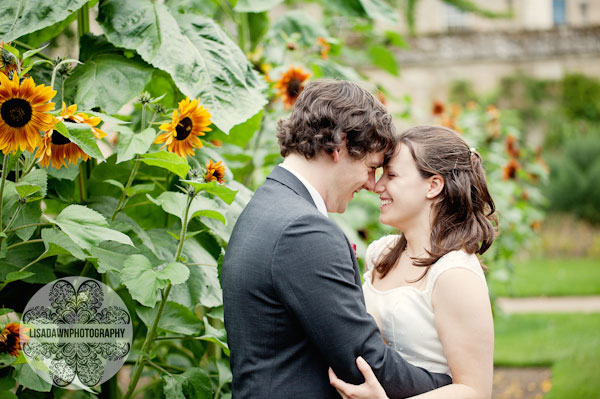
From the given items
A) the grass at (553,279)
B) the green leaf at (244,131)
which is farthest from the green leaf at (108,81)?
the grass at (553,279)

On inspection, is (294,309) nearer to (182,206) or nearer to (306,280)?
(306,280)

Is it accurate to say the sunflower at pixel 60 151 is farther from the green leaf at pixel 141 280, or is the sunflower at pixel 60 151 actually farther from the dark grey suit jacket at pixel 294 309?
the dark grey suit jacket at pixel 294 309

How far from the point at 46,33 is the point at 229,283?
1174 mm

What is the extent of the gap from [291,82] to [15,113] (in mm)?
1454

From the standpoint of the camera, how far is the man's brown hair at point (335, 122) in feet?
5.90

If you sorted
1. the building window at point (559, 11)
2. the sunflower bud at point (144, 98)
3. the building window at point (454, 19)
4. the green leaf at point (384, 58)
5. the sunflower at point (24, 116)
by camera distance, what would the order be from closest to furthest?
the sunflower at point (24, 116) < the sunflower bud at point (144, 98) < the green leaf at point (384, 58) < the building window at point (454, 19) < the building window at point (559, 11)

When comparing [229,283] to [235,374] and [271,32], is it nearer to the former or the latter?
[235,374]

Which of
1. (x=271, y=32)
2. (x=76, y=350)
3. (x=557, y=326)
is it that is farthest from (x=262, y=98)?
(x=557, y=326)

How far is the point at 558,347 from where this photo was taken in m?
6.07

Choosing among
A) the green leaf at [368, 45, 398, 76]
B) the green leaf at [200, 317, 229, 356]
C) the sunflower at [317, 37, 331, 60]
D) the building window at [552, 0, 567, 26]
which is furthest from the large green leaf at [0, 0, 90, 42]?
the building window at [552, 0, 567, 26]

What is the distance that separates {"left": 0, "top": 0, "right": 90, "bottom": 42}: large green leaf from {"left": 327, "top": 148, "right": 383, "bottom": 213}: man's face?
0.85 m

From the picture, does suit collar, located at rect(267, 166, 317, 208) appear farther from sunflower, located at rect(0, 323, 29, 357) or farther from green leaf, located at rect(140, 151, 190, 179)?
sunflower, located at rect(0, 323, 29, 357)

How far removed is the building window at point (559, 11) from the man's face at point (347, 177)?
2693 cm

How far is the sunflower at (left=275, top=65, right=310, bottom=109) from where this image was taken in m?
2.75
